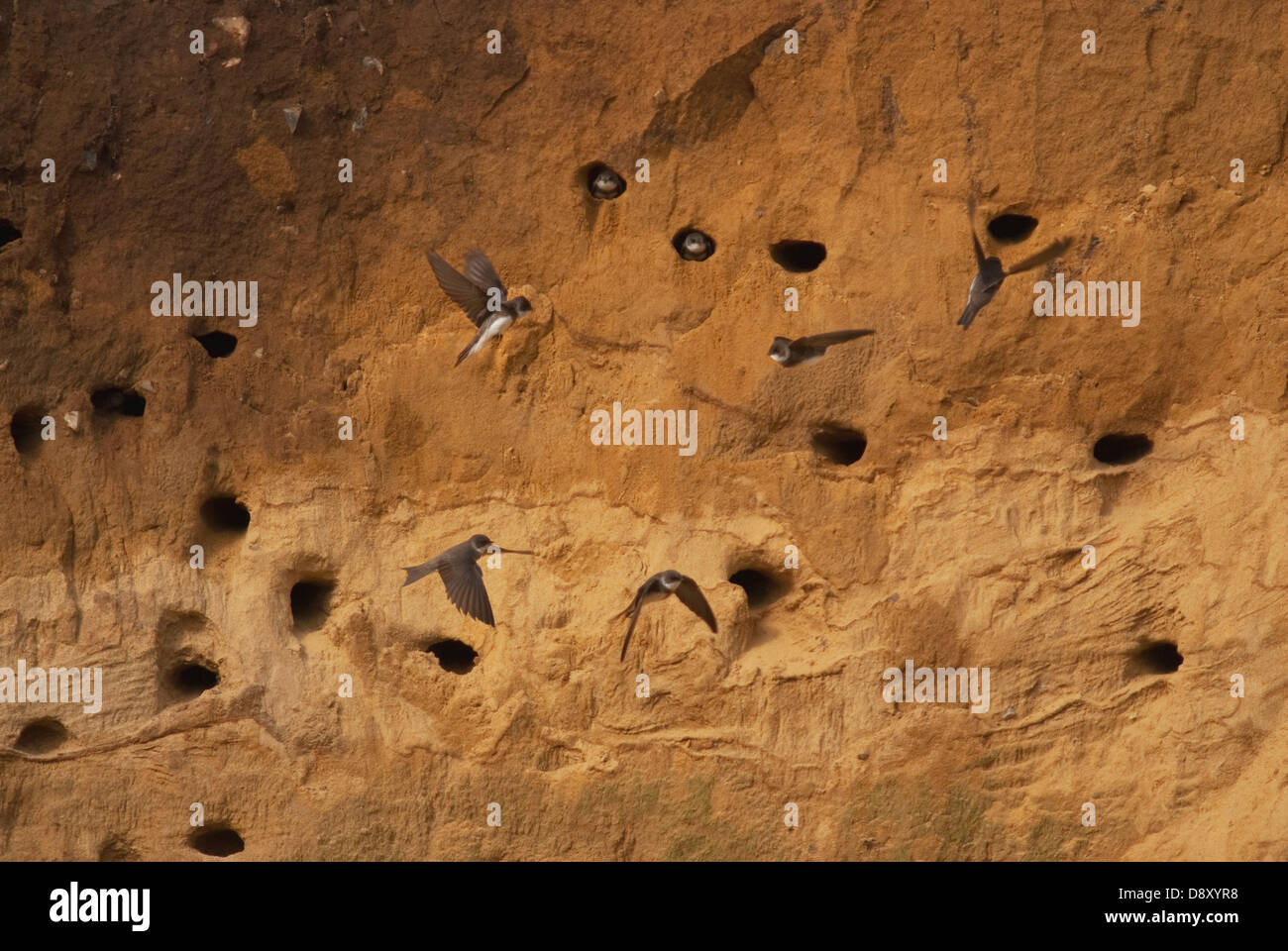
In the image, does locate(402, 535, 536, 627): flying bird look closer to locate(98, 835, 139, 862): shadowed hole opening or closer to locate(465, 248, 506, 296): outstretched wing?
locate(465, 248, 506, 296): outstretched wing

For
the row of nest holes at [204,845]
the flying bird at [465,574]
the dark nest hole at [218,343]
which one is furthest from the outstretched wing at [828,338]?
the row of nest holes at [204,845]

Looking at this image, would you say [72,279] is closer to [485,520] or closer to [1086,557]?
[485,520]

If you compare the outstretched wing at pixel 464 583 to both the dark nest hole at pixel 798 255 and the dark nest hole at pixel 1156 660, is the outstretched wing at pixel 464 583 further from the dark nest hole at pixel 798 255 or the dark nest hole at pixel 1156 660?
the dark nest hole at pixel 1156 660

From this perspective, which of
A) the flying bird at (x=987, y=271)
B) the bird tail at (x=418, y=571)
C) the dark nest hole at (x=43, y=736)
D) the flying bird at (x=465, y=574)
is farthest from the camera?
the dark nest hole at (x=43, y=736)

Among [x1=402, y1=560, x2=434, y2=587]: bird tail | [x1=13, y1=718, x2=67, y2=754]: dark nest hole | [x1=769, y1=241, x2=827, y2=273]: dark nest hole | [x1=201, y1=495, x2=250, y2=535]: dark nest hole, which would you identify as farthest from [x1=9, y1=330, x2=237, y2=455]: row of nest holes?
[x1=769, y1=241, x2=827, y2=273]: dark nest hole

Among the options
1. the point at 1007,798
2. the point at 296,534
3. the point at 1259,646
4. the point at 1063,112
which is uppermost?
the point at 1063,112

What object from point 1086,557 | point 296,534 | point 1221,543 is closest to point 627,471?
point 296,534
